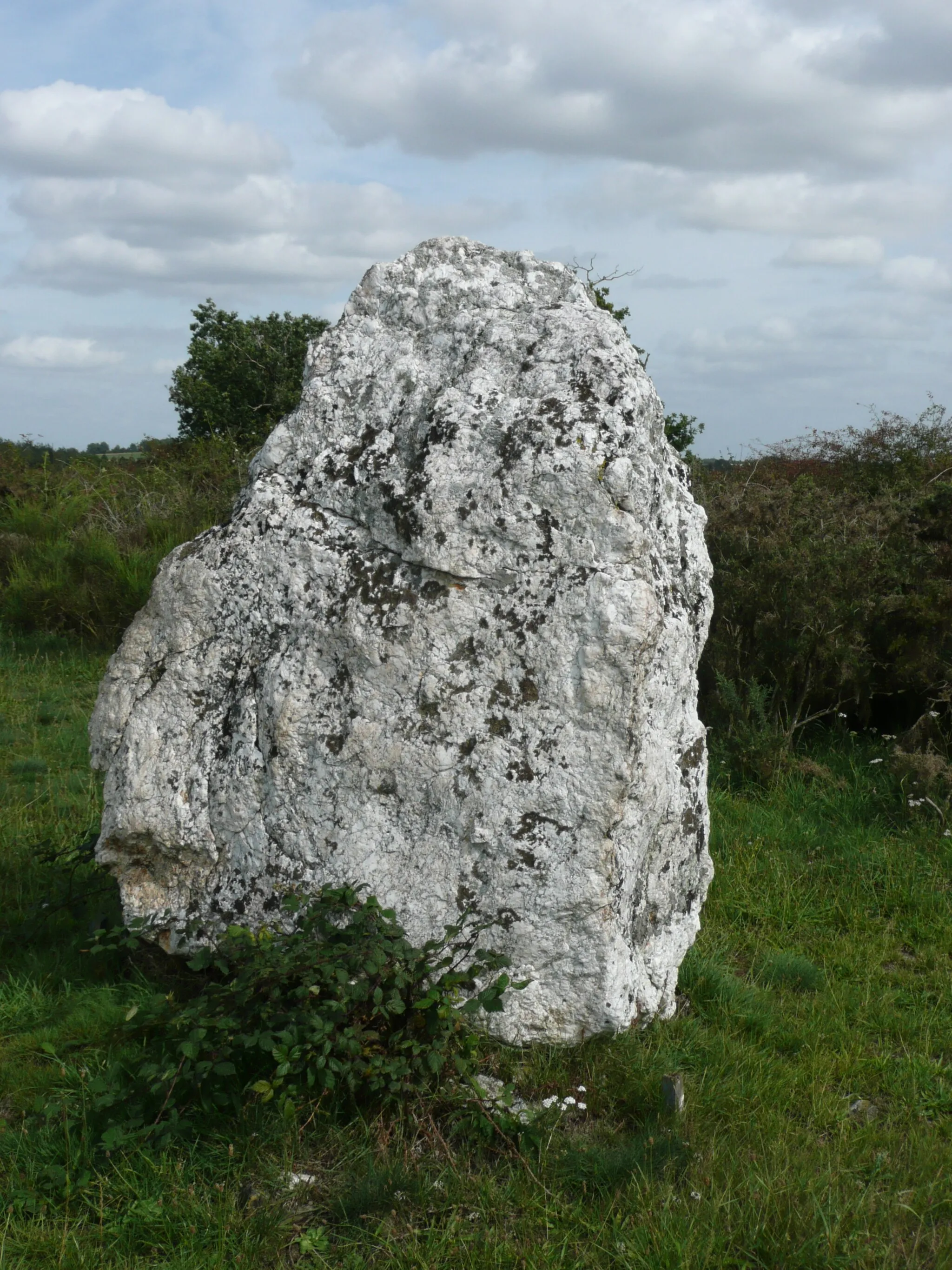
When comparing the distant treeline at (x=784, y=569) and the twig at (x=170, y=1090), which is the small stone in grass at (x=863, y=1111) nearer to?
the twig at (x=170, y=1090)

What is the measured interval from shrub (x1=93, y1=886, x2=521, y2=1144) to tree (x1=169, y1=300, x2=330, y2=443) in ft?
51.8

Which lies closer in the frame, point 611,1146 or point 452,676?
point 611,1146

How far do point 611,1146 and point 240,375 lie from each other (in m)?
19.5

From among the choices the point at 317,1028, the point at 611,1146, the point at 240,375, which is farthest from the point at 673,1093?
the point at 240,375

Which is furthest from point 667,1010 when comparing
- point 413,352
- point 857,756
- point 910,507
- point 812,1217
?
point 910,507

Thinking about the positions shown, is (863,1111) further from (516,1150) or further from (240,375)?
(240,375)

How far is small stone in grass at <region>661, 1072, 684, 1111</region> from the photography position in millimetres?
3260

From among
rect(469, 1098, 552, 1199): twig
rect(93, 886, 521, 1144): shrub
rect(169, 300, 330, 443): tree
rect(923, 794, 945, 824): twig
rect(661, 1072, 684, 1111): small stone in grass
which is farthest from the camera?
rect(169, 300, 330, 443): tree

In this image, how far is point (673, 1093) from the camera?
10.7 feet

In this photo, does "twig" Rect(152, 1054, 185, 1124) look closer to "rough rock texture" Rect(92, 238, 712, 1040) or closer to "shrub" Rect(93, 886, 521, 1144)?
"shrub" Rect(93, 886, 521, 1144)

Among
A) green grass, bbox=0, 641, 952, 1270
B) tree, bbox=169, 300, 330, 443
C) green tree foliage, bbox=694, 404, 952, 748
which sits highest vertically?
tree, bbox=169, 300, 330, 443

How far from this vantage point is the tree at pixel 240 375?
19.3m

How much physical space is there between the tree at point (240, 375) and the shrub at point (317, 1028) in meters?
15.8

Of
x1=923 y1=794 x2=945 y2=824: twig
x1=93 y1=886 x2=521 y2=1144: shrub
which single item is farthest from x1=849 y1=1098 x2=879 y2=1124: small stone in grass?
x1=923 y1=794 x2=945 y2=824: twig
